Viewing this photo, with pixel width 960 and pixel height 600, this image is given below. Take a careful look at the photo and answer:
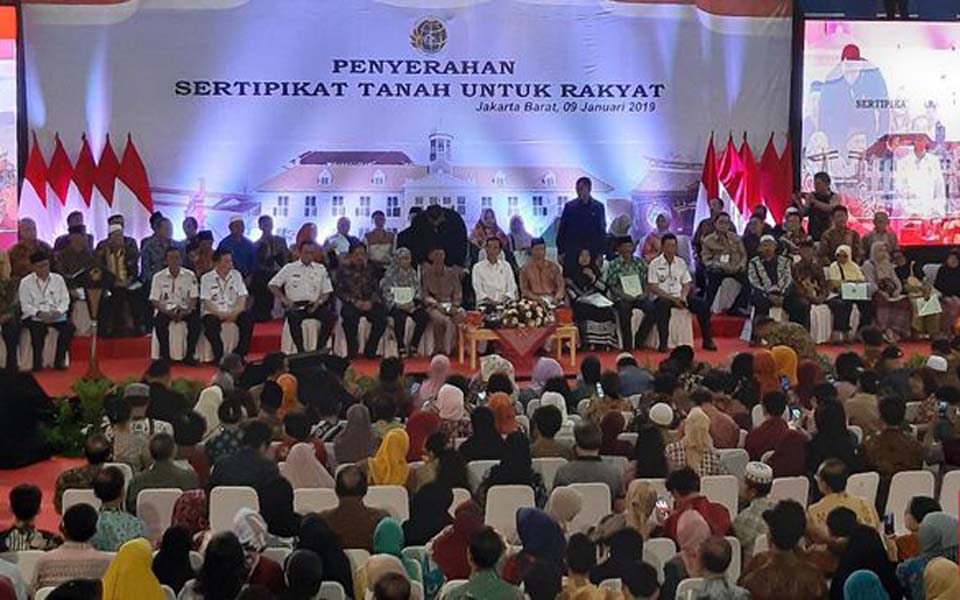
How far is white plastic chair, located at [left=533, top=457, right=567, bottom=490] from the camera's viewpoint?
8.10 metres

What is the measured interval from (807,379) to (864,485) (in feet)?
8.11

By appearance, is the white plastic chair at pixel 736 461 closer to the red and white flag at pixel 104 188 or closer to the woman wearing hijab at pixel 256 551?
the woman wearing hijab at pixel 256 551

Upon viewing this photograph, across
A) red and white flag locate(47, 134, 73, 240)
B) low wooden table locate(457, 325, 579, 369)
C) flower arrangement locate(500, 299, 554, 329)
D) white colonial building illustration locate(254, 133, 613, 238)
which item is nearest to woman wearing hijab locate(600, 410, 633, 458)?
flower arrangement locate(500, 299, 554, 329)

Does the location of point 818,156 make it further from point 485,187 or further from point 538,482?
point 538,482

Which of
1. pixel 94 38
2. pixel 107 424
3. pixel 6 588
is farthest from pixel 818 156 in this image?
pixel 6 588

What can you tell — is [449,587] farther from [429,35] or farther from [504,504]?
[429,35]

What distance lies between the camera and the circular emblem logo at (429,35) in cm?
1528

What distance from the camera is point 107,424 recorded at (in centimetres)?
934

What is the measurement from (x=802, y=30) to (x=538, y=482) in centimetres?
923

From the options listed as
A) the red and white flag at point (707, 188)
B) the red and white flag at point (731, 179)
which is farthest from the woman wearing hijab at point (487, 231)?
the red and white flag at point (731, 179)

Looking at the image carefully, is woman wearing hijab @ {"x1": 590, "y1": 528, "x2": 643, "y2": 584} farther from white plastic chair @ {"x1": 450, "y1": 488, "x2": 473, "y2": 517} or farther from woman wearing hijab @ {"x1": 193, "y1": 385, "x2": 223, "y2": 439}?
woman wearing hijab @ {"x1": 193, "y1": 385, "x2": 223, "y2": 439}

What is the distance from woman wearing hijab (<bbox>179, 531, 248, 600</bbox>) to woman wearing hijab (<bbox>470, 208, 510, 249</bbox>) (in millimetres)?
8743

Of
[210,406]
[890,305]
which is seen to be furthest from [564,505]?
[890,305]

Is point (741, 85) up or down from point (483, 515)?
up
